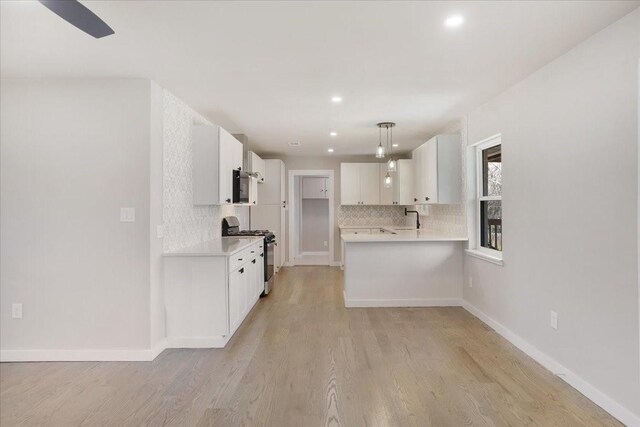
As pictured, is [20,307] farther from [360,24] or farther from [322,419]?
[360,24]

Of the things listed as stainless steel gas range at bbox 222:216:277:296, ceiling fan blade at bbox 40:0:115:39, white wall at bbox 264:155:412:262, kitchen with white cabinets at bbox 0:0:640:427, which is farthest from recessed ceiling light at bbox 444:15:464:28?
white wall at bbox 264:155:412:262

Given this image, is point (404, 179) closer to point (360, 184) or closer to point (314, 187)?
point (360, 184)

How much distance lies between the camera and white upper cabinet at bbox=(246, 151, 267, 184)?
5477mm

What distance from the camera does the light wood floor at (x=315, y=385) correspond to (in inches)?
83.0

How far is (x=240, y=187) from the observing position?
445 cm

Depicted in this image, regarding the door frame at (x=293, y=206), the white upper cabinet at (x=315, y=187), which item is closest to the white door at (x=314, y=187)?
the white upper cabinet at (x=315, y=187)

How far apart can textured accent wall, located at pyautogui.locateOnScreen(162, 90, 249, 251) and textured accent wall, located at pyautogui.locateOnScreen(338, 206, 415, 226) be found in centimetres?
385

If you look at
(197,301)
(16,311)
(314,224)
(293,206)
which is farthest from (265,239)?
(314,224)

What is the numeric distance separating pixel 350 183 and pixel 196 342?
188 inches

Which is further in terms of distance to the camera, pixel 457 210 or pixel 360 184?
pixel 360 184

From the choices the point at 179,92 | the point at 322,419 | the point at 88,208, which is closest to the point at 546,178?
the point at 322,419

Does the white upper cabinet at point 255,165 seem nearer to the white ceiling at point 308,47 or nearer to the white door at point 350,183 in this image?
the white door at point 350,183

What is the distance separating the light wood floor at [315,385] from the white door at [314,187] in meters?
5.79

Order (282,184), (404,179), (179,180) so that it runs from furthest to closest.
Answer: (282,184)
(404,179)
(179,180)
